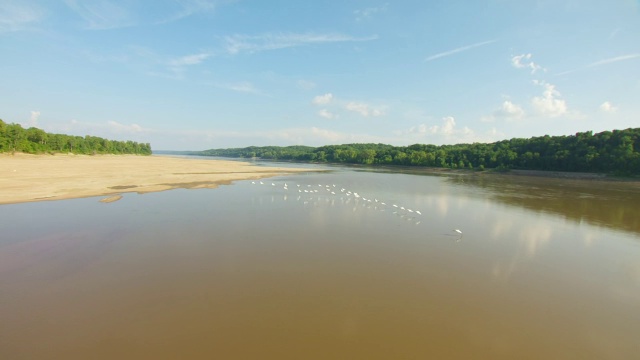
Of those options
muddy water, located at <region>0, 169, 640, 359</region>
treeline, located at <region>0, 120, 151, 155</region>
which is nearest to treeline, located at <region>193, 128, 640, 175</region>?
muddy water, located at <region>0, 169, 640, 359</region>

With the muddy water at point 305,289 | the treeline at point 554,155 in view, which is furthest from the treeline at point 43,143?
the treeline at point 554,155

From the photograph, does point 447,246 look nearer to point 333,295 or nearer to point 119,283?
point 333,295

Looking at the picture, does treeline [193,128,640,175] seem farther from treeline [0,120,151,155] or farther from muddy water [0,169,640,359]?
treeline [0,120,151,155]

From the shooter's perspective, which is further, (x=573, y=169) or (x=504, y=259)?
(x=573, y=169)

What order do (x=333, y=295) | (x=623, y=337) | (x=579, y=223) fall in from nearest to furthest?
1. (x=623, y=337)
2. (x=333, y=295)
3. (x=579, y=223)

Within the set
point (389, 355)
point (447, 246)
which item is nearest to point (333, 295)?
point (389, 355)

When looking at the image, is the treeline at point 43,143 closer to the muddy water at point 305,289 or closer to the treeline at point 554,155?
the muddy water at point 305,289

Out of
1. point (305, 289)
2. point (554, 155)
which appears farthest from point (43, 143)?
point (554, 155)
